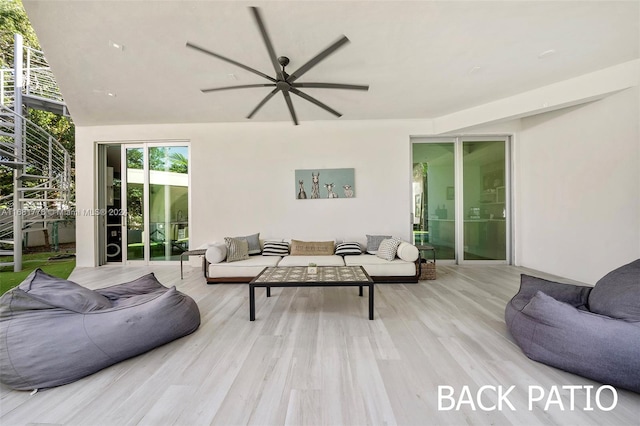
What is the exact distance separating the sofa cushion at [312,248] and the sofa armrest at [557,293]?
2775mm

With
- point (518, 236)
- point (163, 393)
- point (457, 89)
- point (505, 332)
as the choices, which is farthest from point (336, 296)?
point (518, 236)

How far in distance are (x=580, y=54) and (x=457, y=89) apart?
4.43 feet

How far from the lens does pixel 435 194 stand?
5059 millimetres

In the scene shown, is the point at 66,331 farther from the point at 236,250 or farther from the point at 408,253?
the point at 408,253

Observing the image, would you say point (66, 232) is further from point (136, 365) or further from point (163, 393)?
point (163, 393)

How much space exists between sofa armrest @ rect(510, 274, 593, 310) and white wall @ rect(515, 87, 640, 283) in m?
2.01

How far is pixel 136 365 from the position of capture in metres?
1.75

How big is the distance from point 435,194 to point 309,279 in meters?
3.77

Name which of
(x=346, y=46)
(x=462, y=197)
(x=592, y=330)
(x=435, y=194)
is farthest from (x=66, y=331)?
(x=462, y=197)

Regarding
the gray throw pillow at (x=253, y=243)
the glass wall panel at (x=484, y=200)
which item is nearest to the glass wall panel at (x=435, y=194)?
the glass wall panel at (x=484, y=200)

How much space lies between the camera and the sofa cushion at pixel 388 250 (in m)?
3.89

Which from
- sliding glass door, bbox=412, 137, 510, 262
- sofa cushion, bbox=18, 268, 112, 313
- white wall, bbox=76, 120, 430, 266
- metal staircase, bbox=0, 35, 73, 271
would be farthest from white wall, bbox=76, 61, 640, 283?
sofa cushion, bbox=18, 268, 112, 313

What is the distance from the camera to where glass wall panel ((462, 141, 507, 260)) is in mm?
4965

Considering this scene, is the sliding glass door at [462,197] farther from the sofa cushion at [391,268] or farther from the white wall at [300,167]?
the sofa cushion at [391,268]
